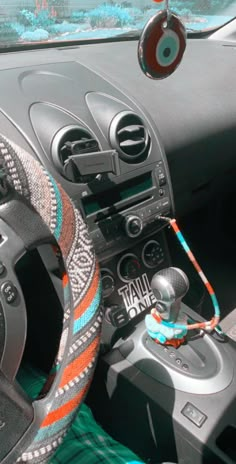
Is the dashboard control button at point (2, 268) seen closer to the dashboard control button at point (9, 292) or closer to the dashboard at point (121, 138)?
the dashboard control button at point (9, 292)

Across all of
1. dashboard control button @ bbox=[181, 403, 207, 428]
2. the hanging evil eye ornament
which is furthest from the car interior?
the hanging evil eye ornament

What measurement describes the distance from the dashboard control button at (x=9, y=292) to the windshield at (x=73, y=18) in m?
0.89

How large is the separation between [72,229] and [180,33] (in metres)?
0.62

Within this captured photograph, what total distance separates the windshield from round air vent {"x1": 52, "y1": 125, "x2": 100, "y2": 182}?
Result: 35 centimetres

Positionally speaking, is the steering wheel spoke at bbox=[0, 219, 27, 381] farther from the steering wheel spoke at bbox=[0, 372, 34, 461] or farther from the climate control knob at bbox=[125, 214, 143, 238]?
the climate control knob at bbox=[125, 214, 143, 238]

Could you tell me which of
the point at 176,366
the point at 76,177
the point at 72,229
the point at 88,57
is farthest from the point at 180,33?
the point at 176,366

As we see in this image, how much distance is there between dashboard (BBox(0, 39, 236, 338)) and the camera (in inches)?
45.6

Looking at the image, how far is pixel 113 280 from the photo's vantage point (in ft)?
4.39

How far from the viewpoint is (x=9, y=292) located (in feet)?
1.96

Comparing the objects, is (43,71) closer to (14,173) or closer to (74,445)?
(14,173)

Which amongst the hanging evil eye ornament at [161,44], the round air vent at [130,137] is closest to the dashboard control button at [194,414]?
the round air vent at [130,137]

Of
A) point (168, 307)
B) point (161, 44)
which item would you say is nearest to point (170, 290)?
point (168, 307)

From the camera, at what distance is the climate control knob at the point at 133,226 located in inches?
51.0

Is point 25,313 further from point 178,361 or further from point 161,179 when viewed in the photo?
point 161,179
